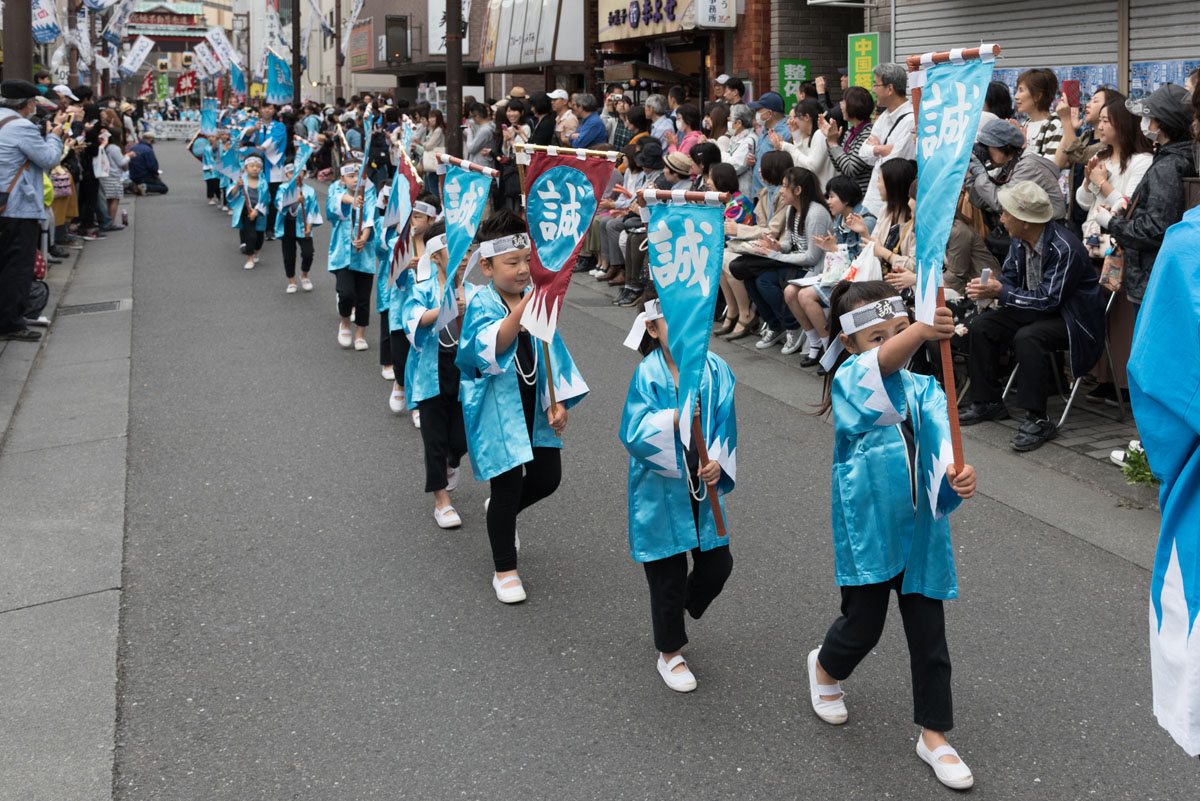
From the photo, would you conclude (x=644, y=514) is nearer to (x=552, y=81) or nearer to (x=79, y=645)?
(x=79, y=645)

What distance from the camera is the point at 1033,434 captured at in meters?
6.98

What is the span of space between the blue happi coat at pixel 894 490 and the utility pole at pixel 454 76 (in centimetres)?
1600

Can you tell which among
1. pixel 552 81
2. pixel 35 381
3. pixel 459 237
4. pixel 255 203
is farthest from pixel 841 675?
pixel 552 81

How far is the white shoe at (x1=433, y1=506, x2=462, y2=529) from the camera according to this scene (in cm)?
588

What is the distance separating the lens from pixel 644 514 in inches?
156

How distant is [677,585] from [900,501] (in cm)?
88

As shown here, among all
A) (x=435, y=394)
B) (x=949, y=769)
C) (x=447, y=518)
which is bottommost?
(x=949, y=769)

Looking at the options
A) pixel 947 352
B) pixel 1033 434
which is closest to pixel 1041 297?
pixel 1033 434

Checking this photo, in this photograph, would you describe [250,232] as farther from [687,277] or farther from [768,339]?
[687,277]

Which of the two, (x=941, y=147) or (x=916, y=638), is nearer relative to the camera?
(x=941, y=147)

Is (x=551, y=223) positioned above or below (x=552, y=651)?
above

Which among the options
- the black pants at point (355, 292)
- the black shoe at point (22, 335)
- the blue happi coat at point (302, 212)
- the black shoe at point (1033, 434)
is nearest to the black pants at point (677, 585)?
the black shoe at point (1033, 434)

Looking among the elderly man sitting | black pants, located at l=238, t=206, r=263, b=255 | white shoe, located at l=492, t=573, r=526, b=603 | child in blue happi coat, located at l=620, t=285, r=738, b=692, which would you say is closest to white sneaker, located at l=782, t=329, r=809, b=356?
the elderly man sitting

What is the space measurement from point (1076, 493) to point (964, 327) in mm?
1635
